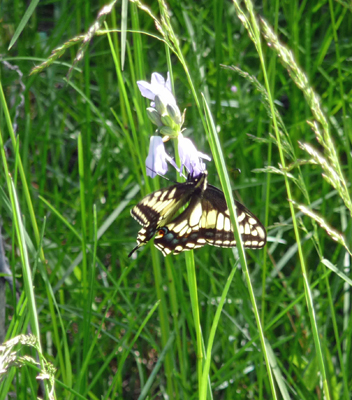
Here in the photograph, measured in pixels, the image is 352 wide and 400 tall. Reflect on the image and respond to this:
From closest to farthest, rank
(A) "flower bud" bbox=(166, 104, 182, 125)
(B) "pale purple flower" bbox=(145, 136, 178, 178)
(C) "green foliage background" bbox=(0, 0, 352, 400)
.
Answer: (A) "flower bud" bbox=(166, 104, 182, 125) → (B) "pale purple flower" bbox=(145, 136, 178, 178) → (C) "green foliage background" bbox=(0, 0, 352, 400)

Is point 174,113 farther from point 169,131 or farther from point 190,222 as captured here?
point 190,222

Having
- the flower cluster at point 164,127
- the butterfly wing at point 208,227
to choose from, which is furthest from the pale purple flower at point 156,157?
the butterfly wing at point 208,227

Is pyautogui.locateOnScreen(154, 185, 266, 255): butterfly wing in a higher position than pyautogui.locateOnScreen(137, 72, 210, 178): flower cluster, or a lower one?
lower

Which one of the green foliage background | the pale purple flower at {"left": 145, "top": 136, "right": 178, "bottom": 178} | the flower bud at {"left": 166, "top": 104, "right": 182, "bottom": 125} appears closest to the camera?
the flower bud at {"left": 166, "top": 104, "right": 182, "bottom": 125}

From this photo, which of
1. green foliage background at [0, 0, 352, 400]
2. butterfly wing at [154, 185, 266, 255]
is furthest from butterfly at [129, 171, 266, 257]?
green foliage background at [0, 0, 352, 400]

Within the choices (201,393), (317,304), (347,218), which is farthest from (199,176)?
(347,218)

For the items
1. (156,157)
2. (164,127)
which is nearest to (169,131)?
(164,127)

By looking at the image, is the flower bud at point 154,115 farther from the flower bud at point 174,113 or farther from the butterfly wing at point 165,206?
the butterfly wing at point 165,206

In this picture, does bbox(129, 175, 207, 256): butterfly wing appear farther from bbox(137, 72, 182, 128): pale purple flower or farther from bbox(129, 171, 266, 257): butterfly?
bbox(137, 72, 182, 128): pale purple flower
